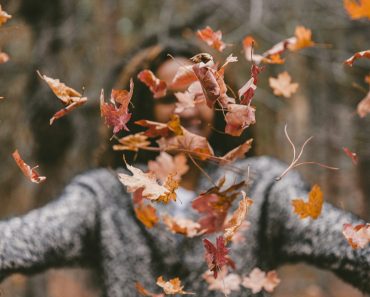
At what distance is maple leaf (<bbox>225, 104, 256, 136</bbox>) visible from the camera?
100cm

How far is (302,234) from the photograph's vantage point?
1340mm

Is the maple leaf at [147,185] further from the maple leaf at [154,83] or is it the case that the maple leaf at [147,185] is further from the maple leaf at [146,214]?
the maple leaf at [146,214]

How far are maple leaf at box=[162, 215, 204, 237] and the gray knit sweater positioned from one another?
0.05m

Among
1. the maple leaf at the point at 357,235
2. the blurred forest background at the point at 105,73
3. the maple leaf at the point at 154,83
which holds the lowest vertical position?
the blurred forest background at the point at 105,73

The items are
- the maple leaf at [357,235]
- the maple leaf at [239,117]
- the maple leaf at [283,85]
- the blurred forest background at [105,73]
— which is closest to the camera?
the maple leaf at [239,117]

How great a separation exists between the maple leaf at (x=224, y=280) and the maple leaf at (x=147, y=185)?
1.55ft

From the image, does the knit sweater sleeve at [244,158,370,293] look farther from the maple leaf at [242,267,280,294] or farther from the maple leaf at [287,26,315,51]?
the maple leaf at [287,26,315,51]

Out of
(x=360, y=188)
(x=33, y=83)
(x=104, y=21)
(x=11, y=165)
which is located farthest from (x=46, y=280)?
(x=360, y=188)

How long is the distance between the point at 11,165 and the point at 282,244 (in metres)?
3.43

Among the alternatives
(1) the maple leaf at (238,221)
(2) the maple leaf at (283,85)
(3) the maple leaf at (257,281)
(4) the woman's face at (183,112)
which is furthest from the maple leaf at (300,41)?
(3) the maple leaf at (257,281)

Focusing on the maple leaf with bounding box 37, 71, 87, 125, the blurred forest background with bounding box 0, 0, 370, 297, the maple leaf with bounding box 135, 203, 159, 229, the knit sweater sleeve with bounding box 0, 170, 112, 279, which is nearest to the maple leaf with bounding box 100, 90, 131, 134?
the maple leaf with bounding box 37, 71, 87, 125

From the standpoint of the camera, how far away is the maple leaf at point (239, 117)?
3.28ft

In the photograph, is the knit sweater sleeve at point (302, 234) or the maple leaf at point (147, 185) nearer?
the maple leaf at point (147, 185)

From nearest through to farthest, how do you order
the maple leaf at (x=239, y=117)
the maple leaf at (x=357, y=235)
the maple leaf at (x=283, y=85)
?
the maple leaf at (x=239, y=117), the maple leaf at (x=357, y=235), the maple leaf at (x=283, y=85)
